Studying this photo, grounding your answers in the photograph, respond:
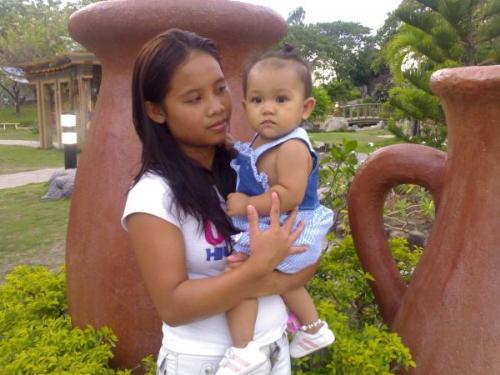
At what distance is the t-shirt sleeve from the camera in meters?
1.07

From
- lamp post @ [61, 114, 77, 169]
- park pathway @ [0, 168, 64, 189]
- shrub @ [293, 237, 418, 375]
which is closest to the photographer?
shrub @ [293, 237, 418, 375]

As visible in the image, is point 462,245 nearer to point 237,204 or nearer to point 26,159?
point 237,204

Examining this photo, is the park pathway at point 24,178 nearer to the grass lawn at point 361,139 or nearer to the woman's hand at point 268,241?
the grass lawn at point 361,139

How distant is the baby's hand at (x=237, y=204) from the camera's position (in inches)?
45.3

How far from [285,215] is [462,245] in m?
0.42

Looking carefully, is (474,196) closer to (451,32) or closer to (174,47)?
(174,47)

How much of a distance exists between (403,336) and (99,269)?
0.87 metres

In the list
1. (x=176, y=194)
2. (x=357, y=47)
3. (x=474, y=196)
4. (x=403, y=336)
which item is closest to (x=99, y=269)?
(x=176, y=194)

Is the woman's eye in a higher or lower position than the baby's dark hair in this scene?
lower

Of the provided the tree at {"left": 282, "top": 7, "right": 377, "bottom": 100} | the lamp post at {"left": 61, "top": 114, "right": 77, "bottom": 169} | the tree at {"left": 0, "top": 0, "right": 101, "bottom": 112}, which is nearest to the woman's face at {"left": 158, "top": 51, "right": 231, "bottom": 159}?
the lamp post at {"left": 61, "top": 114, "right": 77, "bottom": 169}

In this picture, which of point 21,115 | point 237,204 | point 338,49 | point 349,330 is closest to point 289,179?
point 237,204

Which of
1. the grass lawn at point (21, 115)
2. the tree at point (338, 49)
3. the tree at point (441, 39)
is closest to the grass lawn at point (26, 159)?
the tree at point (441, 39)

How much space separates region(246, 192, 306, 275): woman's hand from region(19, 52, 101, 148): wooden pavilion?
9870 mm

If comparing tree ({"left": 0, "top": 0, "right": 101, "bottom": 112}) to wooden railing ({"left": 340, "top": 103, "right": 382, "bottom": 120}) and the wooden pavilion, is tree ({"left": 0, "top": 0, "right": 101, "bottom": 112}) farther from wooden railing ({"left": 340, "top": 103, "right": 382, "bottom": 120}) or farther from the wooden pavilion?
wooden railing ({"left": 340, "top": 103, "right": 382, "bottom": 120})
